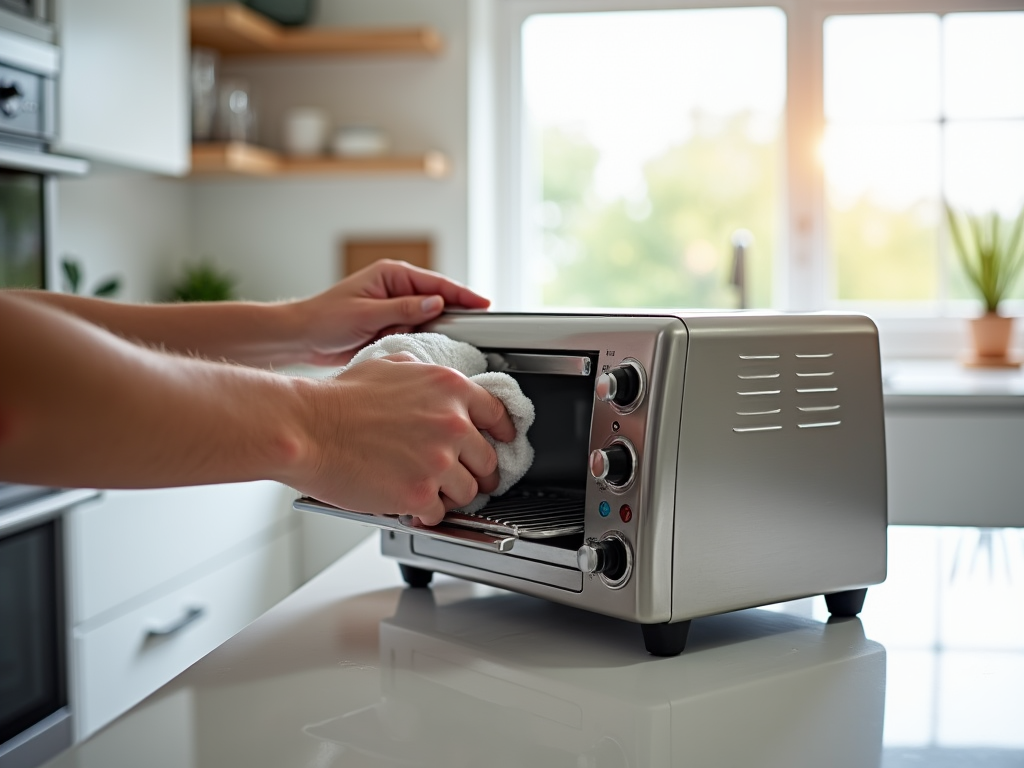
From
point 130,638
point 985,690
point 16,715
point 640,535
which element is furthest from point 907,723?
point 130,638

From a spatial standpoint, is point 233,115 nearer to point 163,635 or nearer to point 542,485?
point 163,635

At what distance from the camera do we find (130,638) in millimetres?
1935

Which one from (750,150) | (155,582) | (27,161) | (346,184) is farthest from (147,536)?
(750,150)

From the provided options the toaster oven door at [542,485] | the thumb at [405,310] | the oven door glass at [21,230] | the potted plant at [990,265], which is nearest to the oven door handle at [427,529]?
the toaster oven door at [542,485]

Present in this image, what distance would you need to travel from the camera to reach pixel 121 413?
0.54 meters

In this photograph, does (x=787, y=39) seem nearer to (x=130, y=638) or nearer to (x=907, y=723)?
(x=130, y=638)

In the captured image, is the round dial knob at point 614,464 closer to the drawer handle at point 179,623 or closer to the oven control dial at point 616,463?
the oven control dial at point 616,463

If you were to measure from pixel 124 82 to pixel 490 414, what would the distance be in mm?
1645

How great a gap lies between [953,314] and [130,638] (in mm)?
2289

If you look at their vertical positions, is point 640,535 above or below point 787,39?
below

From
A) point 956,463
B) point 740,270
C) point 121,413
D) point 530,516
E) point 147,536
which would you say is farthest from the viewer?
point 740,270

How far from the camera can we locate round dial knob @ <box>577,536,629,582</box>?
760mm

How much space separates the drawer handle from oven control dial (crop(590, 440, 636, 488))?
1458mm

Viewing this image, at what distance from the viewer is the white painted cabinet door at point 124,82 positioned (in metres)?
1.94
